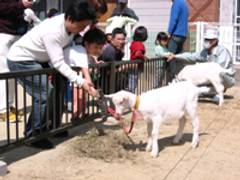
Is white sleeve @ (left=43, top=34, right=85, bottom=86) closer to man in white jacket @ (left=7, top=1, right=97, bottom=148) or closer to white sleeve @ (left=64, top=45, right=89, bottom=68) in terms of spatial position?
man in white jacket @ (left=7, top=1, right=97, bottom=148)

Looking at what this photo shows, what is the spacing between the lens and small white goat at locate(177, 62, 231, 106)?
813 cm

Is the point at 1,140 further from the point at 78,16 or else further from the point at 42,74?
the point at 78,16

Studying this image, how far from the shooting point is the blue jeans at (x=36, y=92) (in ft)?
16.5

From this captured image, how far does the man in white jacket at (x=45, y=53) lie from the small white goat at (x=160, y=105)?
0.36m

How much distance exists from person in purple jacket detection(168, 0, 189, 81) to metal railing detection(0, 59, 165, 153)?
41.9 inches

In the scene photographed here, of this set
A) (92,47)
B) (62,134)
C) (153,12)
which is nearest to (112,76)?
(92,47)

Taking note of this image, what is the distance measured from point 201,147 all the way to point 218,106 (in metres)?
2.76

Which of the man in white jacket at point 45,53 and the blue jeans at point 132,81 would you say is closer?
the man in white jacket at point 45,53

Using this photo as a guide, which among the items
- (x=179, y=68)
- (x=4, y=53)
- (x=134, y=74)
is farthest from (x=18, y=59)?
(x=179, y=68)

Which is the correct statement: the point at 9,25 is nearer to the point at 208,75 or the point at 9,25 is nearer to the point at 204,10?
the point at 208,75

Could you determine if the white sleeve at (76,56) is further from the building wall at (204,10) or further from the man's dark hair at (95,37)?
the building wall at (204,10)

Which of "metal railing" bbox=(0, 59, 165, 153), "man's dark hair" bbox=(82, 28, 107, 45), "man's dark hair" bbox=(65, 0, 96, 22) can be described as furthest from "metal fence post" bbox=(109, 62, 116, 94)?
"man's dark hair" bbox=(65, 0, 96, 22)

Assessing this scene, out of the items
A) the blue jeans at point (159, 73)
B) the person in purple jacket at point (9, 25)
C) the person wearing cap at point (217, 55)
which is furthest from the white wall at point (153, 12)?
the person in purple jacket at point (9, 25)

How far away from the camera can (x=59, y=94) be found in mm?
5520
